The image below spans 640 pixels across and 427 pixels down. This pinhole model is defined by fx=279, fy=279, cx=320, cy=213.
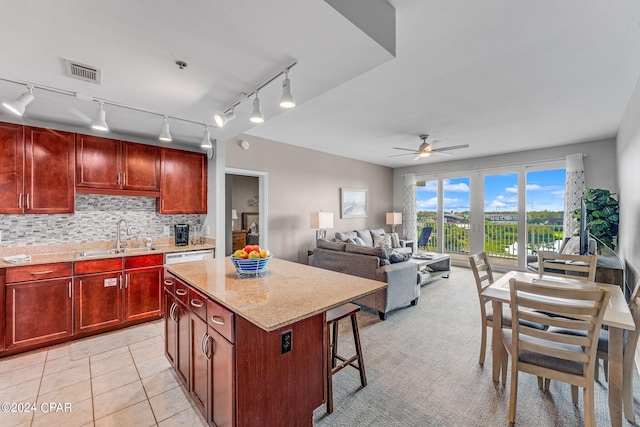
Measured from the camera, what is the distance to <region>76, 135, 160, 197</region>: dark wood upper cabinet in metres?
3.23

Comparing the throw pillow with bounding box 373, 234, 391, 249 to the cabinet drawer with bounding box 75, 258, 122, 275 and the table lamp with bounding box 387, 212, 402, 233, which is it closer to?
the table lamp with bounding box 387, 212, 402, 233

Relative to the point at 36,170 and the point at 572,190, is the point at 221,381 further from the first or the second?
the point at 572,190

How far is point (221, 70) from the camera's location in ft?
6.54

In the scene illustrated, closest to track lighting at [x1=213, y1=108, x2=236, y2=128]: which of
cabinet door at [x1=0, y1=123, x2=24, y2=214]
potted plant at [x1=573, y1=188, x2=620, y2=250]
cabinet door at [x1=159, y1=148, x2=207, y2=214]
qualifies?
cabinet door at [x1=159, y1=148, x2=207, y2=214]

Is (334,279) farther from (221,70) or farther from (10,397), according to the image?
(10,397)

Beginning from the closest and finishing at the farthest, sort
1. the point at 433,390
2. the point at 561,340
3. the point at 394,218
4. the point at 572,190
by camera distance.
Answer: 1. the point at 561,340
2. the point at 433,390
3. the point at 572,190
4. the point at 394,218

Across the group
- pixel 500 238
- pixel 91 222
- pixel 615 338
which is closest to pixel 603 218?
pixel 500 238

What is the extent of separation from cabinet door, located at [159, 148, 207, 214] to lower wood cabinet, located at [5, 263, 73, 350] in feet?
4.27

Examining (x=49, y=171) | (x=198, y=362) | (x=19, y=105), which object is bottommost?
(x=198, y=362)

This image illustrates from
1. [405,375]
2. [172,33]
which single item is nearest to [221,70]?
[172,33]

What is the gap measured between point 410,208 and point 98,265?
659 centimetres

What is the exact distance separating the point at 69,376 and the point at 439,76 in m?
4.19

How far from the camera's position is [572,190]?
16.6ft

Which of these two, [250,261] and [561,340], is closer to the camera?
[561,340]
